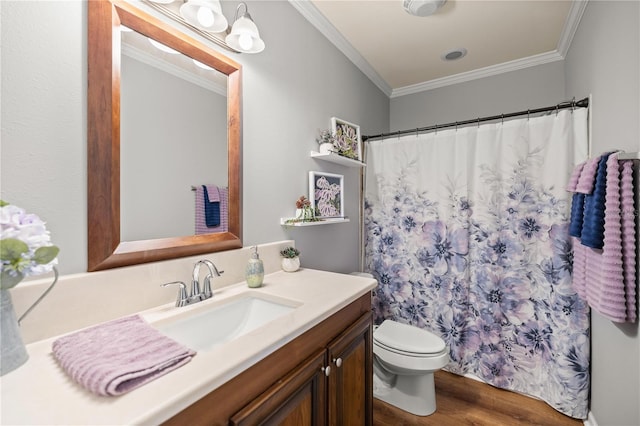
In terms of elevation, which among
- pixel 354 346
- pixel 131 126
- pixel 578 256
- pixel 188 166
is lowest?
pixel 354 346

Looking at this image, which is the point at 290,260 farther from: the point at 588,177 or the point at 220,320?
the point at 588,177

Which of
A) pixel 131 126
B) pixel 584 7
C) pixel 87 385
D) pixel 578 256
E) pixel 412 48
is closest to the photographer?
pixel 87 385

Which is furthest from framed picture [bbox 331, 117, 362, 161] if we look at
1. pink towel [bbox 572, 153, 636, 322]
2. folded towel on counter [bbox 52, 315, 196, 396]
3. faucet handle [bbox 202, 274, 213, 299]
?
folded towel on counter [bbox 52, 315, 196, 396]

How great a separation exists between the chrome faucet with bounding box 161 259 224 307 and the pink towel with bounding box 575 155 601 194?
67.2 inches

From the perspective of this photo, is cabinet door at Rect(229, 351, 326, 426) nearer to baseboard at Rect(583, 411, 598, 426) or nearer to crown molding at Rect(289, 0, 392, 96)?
baseboard at Rect(583, 411, 598, 426)

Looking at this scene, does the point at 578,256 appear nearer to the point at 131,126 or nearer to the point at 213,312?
the point at 213,312

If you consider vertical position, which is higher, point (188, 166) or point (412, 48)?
point (412, 48)

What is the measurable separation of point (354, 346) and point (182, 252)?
813 mm

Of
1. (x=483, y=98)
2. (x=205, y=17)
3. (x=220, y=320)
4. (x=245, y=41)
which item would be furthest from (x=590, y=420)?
(x=205, y=17)

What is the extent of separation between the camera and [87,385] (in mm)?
545

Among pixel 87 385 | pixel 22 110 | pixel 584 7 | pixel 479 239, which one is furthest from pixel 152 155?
pixel 584 7

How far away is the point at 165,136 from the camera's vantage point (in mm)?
1076

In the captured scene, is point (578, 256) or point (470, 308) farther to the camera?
point (470, 308)

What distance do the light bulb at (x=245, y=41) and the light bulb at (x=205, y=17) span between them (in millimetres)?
156
